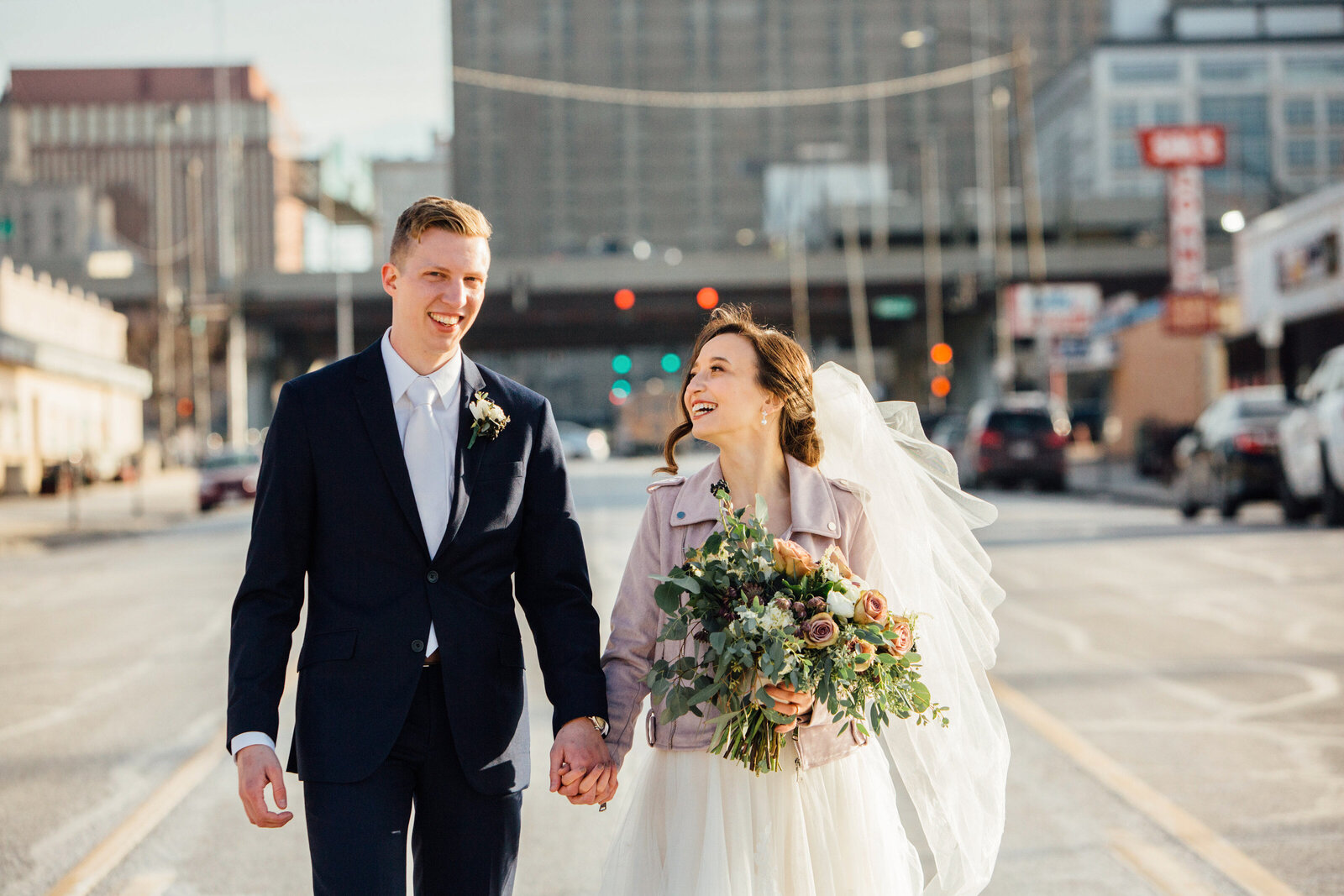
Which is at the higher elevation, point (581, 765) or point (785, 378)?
point (785, 378)

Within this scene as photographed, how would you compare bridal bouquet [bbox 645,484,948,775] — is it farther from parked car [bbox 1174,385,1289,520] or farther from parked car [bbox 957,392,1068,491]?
parked car [bbox 957,392,1068,491]

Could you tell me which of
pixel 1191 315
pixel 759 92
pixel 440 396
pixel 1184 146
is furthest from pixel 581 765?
pixel 759 92

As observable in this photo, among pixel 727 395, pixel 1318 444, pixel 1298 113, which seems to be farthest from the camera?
pixel 1298 113

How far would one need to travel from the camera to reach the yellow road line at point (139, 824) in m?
5.32

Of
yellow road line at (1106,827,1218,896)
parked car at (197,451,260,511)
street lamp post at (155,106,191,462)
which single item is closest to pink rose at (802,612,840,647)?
yellow road line at (1106,827,1218,896)

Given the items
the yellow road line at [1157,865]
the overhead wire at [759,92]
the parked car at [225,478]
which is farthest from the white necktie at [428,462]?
the overhead wire at [759,92]

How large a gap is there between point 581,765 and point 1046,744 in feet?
15.2

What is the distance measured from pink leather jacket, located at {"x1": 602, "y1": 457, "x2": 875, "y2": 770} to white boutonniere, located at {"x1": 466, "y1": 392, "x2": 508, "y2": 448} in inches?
17.3

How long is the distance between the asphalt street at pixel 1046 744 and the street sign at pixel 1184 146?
3061cm

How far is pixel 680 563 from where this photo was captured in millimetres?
3432

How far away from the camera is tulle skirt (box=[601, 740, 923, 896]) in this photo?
3.23 m

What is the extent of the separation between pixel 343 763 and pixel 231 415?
60586 mm

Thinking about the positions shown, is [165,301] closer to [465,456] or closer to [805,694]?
[465,456]

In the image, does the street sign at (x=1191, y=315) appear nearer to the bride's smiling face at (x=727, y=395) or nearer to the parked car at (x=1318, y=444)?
the parked car at (x=1318, y=444)
